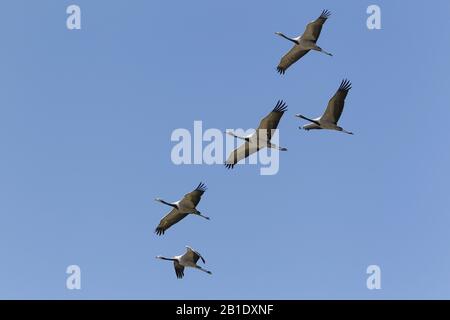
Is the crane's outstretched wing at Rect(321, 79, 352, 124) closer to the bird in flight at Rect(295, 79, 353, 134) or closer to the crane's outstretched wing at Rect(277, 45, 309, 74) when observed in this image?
the bird in flight at Rect(295, 79, 353, 134)

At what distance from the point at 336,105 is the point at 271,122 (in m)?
2.73

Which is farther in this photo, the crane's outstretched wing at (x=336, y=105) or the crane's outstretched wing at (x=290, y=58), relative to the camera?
the crane's outstretched wing at (x=290, y=58)

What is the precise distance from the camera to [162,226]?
129 ft

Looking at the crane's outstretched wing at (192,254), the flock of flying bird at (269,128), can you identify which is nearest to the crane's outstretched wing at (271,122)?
the flock of flying bird at (269,128)

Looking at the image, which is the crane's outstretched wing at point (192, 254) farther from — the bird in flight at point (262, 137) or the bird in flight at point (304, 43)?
the bird in flight at point (304, 43)

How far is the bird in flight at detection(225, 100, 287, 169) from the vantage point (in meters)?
35.8

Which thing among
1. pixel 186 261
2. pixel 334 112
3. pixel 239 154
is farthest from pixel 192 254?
pixel 334 112

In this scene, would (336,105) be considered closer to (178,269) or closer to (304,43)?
(304,43)

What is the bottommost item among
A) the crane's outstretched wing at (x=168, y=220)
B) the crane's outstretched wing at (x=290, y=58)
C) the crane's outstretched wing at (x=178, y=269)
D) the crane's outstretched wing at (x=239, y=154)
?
the crane's outstretched wing at (x=178, y=269)

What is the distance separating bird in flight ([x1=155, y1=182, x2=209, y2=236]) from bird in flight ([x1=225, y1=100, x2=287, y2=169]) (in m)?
2.89

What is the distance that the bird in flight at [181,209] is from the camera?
121 ft

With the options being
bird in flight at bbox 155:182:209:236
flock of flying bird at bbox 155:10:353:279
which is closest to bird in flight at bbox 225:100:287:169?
flock of flying bird at bbox 155:10:353:279

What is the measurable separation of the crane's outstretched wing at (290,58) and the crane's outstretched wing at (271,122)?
4332 millimetres
